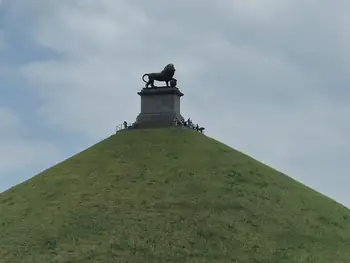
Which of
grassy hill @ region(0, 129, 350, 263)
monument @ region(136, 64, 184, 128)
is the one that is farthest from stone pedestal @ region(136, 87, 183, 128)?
grassy hill @ region(0, 129, 350, 263)

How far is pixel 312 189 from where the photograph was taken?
49594 millimetres

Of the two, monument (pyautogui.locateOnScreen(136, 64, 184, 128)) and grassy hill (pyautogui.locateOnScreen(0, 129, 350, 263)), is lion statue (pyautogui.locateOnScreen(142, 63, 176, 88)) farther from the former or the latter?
grassy hill (pyautogui.locateOnScreen(0, 129, 350, 263))

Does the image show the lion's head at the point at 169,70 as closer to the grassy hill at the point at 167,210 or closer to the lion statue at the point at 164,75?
the lion statue at the point at 164,75

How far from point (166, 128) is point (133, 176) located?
7669 millimetres

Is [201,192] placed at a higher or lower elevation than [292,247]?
higher

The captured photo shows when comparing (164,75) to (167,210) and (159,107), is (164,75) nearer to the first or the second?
(159,107)

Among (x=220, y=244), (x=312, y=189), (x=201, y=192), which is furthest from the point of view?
(x=312, y=189)

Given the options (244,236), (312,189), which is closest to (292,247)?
(244,236)

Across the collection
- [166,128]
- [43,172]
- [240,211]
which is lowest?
[240,211]

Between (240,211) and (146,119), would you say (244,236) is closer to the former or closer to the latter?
(240,211)

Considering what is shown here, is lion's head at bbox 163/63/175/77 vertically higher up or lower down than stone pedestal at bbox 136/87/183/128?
higher up

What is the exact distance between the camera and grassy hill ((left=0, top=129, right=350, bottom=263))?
36.0 meters

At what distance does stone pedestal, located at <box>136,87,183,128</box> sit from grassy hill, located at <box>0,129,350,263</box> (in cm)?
90

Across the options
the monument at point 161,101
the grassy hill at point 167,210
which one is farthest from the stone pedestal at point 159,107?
the grassy hill at point 167,210
